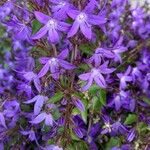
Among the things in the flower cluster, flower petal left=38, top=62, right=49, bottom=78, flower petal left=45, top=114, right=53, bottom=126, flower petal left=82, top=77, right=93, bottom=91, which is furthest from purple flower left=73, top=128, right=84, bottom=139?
flower petal left=38, top=62, right=49, bottom=78

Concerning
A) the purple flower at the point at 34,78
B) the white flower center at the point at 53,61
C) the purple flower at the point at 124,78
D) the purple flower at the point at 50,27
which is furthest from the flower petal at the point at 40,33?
the purple flower at the point at 124,78

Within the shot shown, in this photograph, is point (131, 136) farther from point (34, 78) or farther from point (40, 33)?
point (40, 33)

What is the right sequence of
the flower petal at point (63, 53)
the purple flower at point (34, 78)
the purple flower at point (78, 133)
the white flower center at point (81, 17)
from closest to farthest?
the white flower center at point (81, 17) → the flower petal at point (63, 53) → the purple flower at point (34, 78) → the purple flower at point (78, 133)

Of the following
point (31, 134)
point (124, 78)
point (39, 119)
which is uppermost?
point (124, 78)

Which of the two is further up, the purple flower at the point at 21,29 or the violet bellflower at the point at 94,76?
the purple flower at the point at 21,29

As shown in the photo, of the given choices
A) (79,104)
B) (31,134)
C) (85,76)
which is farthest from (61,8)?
(31,134)

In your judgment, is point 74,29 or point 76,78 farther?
point 76,78

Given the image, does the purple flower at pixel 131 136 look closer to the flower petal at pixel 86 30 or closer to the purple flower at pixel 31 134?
the purple flower at pixel 31 134

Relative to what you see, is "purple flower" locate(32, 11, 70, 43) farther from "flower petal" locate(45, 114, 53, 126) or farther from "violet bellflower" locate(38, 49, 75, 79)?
"flower petal" locate(45, 114, 53, 126)

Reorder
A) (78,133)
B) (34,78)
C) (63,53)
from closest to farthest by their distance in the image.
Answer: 1. (63,53)
2. (34,78)
3. (78,133)
